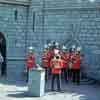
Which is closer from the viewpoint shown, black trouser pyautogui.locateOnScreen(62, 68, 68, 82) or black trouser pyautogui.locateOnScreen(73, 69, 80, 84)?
black trouser pyautogui.locateOnScreen(73, 69, 80, 84)

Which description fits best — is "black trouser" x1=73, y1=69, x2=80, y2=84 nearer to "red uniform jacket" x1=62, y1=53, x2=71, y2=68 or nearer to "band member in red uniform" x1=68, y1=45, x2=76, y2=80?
"band member in red uniform" x1=68, y1=45, x2=76, y2=80

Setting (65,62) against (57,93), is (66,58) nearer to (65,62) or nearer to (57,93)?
(65,62)

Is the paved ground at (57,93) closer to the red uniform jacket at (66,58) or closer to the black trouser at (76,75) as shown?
the black trouser at (76,75)

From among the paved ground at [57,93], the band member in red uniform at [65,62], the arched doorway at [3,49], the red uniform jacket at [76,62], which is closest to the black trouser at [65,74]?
the band member in red uniform at [65,62]

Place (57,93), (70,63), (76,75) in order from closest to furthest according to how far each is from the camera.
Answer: (57,93)
(70,63)
(76,75)

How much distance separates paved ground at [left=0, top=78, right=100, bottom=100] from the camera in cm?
1877

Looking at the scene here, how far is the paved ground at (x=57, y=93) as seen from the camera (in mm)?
18766

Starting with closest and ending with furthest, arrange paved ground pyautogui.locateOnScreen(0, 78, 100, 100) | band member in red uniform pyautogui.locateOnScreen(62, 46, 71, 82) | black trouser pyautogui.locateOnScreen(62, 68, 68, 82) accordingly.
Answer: paved ground pyautogui.locateOnScreen(0, 78, 100, 100)
band member in red uniform pyautogui.locateOnScreen(62, 46, 71, 82)
black trouser pyautogui.locateOnScreen(62, 68, 68, 82)

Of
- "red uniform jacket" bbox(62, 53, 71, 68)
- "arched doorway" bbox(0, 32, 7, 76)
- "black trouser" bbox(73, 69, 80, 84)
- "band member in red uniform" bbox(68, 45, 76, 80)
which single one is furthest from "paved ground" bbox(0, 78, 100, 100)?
"arched doorway" bbox(0, 32, 7, 76)

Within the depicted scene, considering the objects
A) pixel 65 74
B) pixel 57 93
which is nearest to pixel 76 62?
pixel 65 74

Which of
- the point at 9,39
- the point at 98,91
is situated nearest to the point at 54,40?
the point at 9,39

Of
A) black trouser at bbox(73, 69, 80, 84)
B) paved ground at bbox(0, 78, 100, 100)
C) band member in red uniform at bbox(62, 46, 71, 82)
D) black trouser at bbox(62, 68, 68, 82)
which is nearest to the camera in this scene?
paved ground at bbox(0, 78, 100, 100)

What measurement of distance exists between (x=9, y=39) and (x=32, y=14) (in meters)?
2.14

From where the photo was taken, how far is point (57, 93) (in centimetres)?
1998
